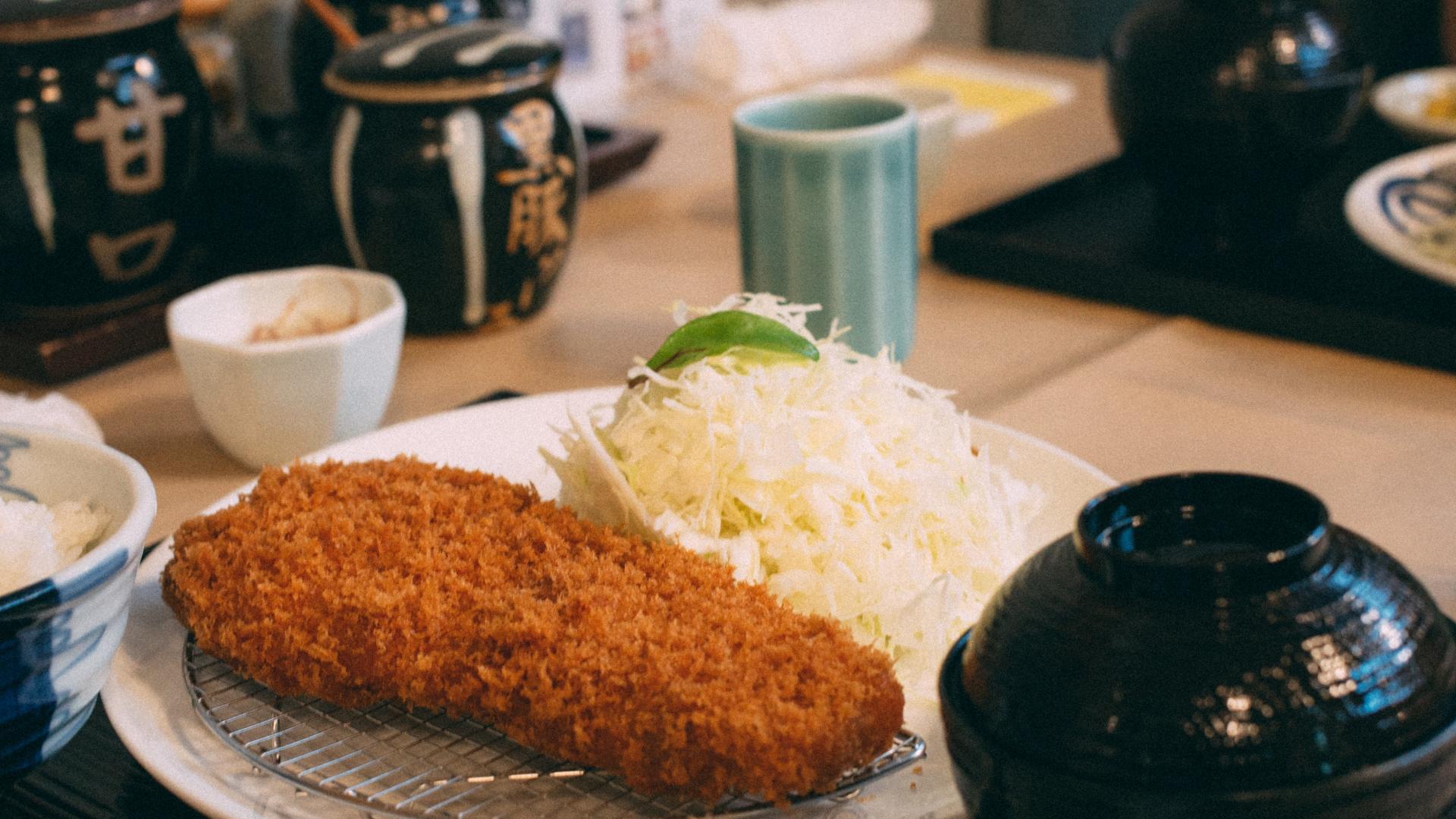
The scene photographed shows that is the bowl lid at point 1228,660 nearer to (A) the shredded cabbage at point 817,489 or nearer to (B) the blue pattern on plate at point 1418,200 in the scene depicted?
(A) the shredded cabbage at point 817,489

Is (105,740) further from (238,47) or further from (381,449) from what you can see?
(238,47)

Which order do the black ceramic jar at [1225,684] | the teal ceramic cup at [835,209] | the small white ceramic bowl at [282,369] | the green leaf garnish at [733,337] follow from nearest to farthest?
the black ceramic jar at [1225,684], the green leaf garnish at [733,337], the small white ceramic bowl at [282,369], the teal ceramic cup at [835,209]

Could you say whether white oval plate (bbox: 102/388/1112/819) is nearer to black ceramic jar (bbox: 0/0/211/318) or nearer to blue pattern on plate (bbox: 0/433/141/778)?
blue pattern on plate (bbox: 0/433/141/778)

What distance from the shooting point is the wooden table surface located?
4.02 ft

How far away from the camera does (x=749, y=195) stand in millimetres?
1403

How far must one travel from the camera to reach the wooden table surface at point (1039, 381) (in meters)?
1.23

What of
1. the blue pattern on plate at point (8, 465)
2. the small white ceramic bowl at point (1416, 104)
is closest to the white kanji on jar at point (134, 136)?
the blue pattern on plate at point (8, 465)

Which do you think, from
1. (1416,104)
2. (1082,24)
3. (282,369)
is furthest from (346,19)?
(1082,24)

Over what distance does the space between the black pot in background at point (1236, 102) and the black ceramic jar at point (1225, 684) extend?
1064 millimetres

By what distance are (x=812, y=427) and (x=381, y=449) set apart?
0.39m

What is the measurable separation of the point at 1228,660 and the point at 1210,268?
3.63ft

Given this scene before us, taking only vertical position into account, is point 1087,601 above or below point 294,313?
above

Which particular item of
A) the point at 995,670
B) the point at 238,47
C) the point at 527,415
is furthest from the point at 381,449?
the point at 238,47

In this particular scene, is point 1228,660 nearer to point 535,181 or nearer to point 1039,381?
point 1039,381
